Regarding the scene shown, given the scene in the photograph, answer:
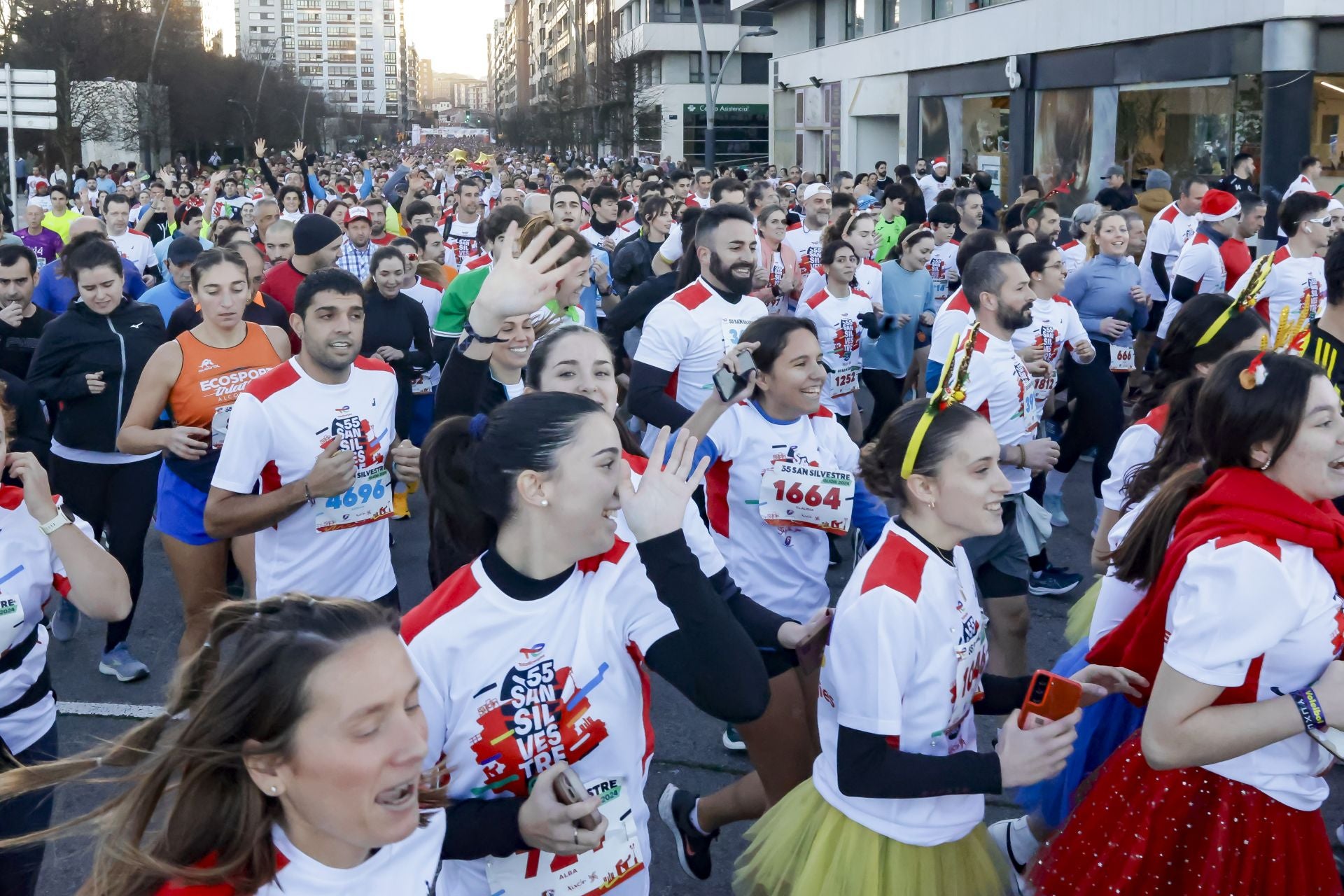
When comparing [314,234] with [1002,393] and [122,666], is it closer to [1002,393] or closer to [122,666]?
[122,666]

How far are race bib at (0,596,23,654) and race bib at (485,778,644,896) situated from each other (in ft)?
4.58

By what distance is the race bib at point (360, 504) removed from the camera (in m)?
4.49

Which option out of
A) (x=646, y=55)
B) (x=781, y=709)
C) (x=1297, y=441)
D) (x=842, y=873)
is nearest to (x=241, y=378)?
(x=781, y=709)

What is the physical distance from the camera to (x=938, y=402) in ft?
11.0

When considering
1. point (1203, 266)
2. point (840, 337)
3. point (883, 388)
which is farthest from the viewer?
point (1203, 266)

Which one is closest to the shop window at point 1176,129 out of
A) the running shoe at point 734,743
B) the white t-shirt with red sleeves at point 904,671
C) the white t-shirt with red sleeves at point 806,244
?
the white t-shirt with red sleeves at point 806,244

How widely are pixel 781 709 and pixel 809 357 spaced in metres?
1.15

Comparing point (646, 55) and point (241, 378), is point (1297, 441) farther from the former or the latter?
point (646, 55)

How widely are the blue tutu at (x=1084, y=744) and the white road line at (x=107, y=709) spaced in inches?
151

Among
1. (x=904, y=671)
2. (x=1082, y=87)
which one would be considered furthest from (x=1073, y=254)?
(x=1082, y=87)

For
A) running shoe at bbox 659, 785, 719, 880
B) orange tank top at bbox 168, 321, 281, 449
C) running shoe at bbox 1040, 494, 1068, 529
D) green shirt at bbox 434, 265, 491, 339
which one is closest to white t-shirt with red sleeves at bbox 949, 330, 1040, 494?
running shoe at bbox 659, 785, 719, 880

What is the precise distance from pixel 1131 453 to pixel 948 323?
2.42 metres

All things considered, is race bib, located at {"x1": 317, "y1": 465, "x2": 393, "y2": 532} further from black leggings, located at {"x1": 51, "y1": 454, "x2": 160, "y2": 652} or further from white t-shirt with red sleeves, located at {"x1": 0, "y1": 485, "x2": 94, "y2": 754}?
black leggings, located at {"x1": 51, "y1": 454, "x2": 160, "y2": 652}

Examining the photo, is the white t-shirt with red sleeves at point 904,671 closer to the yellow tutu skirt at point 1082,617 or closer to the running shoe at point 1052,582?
the yellow tutu skirt at point 1082,617
